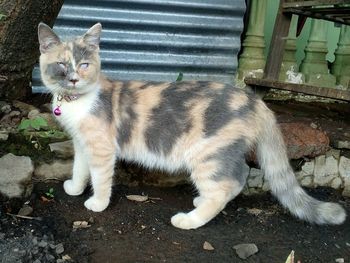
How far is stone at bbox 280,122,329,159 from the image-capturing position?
10.3ft

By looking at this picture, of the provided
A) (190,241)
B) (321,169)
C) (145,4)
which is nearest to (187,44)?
(145,4)

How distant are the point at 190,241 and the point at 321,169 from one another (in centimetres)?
134

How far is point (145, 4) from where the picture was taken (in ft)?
12.6

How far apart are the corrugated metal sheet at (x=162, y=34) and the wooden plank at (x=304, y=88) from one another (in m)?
0.37

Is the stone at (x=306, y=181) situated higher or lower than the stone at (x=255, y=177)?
lower

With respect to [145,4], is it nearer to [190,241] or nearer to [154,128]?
[154,128]

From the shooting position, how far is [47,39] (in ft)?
8.03

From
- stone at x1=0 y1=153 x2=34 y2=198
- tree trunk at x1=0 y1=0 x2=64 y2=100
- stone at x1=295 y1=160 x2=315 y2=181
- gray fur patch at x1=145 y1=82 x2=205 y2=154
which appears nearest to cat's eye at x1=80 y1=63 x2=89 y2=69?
gray fur patch at x1=145 y1=82 x2=205 y2=154

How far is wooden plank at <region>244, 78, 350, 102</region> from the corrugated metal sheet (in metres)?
0.37

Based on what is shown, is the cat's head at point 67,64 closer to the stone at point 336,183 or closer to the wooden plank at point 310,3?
the wooden plank at point 310,3

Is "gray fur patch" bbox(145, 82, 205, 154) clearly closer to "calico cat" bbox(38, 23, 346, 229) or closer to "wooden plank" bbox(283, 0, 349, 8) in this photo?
"calico cat" bbox(38, 23, 346, 229)

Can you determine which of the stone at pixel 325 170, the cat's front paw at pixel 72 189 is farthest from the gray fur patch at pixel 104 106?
the stone at pixel 325 170

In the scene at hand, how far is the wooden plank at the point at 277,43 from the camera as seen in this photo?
151 inches

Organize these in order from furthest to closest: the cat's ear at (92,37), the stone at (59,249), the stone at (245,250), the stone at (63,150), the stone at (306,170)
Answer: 1. the stone at (306,170)
2. the stone at (63,150)
3. the cat's ear at (92,37)
4. the stone at (245,250)
5. the stone at (59,249)
